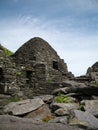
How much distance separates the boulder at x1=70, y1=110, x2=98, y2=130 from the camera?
8.93m

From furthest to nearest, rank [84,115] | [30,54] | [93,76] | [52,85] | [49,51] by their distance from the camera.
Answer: [49,51]
[30,54]
[93,76]
[52,85]
[84,115]

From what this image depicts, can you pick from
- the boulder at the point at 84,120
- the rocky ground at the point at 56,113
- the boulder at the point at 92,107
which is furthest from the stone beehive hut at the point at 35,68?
the boulder at the point at 84,120

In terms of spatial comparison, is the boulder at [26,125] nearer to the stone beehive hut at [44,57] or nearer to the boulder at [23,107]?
the boulder at [23,107]

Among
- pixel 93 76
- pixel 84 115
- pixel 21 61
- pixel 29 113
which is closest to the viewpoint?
pixel 84 115

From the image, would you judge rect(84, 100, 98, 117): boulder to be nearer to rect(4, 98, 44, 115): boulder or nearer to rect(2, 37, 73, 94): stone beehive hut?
rect(4, 98, 44, 115): boulder

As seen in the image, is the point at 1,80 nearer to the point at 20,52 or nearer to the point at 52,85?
the point at 52,85

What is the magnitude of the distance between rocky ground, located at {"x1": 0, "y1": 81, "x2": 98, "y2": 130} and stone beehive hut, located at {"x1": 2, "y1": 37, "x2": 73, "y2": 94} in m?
4.41

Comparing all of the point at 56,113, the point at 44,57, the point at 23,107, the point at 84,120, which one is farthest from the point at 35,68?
the point at 84,120

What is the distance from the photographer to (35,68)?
2181 cm

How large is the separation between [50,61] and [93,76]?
985 cm

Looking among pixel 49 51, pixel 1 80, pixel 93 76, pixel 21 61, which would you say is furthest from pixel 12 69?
pixel 49 51

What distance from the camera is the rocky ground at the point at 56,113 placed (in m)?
8.86

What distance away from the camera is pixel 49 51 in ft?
107

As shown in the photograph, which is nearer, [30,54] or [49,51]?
[30,54]
